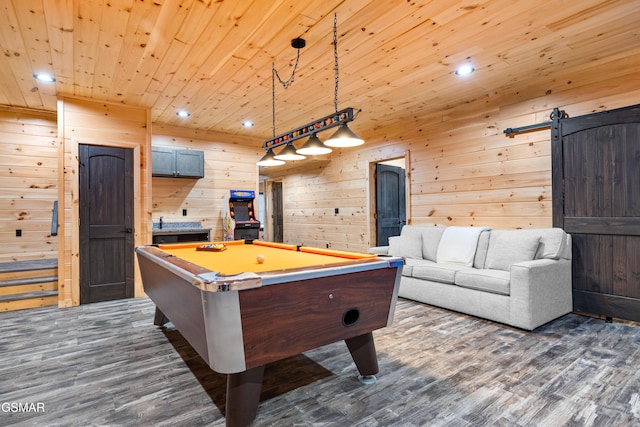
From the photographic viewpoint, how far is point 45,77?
3.72 metres

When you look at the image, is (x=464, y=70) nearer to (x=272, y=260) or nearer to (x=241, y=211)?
(x=272, y=260)

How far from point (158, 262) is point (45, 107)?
13.7 ft

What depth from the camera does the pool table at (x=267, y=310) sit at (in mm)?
1571

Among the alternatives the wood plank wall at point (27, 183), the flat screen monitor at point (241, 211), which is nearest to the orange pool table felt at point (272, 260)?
the flat screen monitor at point (241, 211)

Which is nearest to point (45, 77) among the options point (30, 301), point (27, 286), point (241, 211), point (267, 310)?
point (27, 286)

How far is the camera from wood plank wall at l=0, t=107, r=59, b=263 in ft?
15.8

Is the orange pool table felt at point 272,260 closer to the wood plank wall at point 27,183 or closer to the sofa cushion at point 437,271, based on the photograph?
the sofa cushion at point 437,271

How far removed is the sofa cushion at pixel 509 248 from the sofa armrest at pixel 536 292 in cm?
20

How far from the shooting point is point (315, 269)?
1839 mm

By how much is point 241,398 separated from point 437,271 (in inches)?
112

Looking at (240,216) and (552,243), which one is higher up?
(240,216)

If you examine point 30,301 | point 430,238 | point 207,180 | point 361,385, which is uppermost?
point 207,180

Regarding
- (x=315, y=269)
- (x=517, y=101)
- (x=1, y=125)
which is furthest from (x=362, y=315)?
(x=1, y=125)

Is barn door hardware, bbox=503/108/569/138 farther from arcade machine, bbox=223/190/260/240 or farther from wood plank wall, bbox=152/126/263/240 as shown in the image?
wood plank wall, bbox=152/126/263/240
